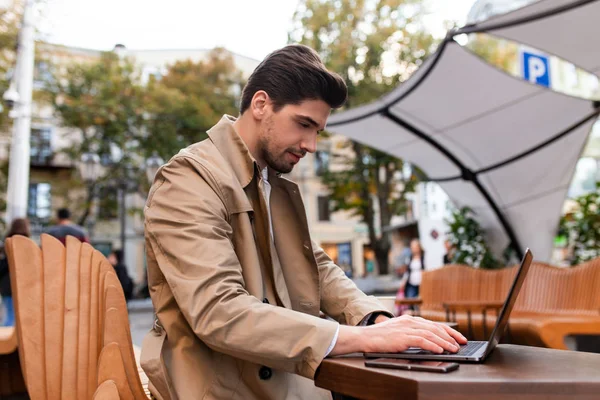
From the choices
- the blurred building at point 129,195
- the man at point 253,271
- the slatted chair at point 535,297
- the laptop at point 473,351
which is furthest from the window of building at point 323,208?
the laptop at point 473,351

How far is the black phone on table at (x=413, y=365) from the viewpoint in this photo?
1.24 m

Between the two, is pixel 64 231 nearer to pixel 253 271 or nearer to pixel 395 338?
pixel 253 271

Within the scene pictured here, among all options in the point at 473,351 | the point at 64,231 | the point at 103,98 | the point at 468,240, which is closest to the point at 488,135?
the point at 468,240

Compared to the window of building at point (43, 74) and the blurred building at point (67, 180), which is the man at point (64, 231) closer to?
the window of building at point (43, 74)

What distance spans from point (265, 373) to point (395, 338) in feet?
1.23

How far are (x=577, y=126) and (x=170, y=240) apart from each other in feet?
26.0

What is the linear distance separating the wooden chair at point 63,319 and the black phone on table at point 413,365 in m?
0.74

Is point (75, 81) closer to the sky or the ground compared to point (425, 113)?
closer to the sky

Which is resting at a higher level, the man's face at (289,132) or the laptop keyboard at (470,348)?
the man's face at (289,132)

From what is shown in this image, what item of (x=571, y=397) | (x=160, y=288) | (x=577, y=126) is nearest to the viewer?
(x=571, y=397)

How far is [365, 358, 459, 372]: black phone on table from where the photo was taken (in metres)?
1.24

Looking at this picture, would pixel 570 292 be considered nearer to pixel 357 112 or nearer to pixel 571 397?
pixel 357 112

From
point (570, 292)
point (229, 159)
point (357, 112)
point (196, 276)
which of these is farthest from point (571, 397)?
point (357, 112)

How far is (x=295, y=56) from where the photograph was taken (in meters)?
1.90
